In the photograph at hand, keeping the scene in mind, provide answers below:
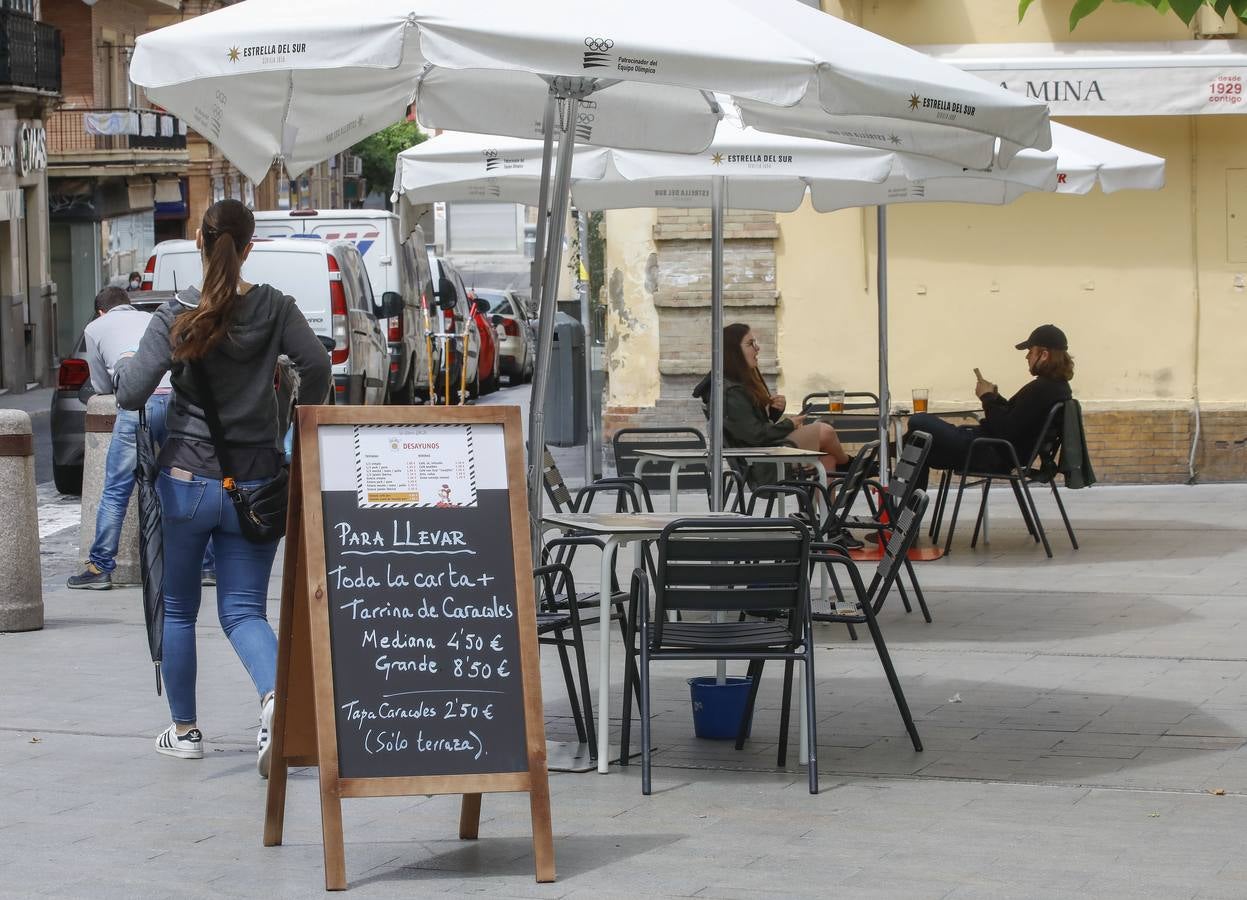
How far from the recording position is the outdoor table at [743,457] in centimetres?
996

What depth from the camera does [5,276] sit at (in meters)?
34.1

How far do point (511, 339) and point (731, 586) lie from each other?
88.0 feet

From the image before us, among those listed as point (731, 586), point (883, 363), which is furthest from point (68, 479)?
point (731, 586)

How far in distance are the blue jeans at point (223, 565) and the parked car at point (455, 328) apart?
18.7 m

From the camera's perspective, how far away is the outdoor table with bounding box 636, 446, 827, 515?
9961 mm

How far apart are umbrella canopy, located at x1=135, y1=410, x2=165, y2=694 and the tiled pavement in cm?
50

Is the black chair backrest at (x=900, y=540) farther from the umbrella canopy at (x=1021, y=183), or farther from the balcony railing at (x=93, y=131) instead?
the balcony railing at (x=93, y=131)

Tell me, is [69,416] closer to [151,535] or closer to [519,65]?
[151,535]

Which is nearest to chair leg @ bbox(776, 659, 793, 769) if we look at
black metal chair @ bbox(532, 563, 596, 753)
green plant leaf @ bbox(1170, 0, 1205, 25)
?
black metal chair @ bbox(532, 563, 596, 753)

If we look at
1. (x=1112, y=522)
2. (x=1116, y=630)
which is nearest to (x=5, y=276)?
(x=1112, y=522)

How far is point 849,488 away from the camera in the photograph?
9.91m

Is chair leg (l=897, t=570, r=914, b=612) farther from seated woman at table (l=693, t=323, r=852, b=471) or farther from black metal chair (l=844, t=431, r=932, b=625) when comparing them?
seated woman at table (l=693, t=323, r=852, b=471)

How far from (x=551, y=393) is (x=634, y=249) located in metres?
3.81

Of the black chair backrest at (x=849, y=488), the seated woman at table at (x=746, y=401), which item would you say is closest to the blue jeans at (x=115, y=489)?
the seated woman at table at (x=746, y=401)
